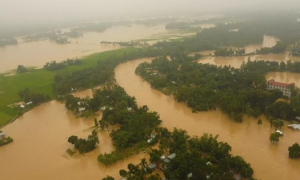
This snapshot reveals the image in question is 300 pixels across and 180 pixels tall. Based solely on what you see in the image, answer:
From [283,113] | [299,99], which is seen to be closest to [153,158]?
[283,113]

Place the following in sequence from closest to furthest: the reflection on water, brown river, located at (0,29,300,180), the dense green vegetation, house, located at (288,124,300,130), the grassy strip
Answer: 1. brown river, located at (0,29,300,180)
2. house, located at (288,124,300,130)
3. the dense green vegetation
4. the grassy strip
5. the reflection on water

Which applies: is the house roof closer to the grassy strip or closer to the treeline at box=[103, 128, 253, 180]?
the treeline at box=[103, 128, 253, 180]

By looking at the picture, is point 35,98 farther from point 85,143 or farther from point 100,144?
point 100,144

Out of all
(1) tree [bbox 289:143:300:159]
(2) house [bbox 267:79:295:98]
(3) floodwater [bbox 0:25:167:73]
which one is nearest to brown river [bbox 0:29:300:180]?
(1) tree [bbox 289:143:300:159]

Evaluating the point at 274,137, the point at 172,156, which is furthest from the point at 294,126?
the point at 172,156

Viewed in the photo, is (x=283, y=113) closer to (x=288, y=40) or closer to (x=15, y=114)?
(x=15, y=114)
